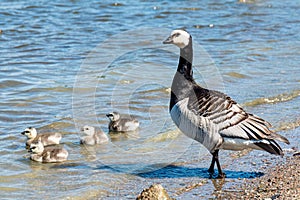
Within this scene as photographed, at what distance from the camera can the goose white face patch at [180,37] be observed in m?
8.21

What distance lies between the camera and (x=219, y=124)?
24.4ft

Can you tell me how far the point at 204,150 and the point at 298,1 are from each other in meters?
16.2

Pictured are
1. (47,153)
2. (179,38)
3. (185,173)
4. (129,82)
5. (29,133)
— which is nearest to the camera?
(185,173)

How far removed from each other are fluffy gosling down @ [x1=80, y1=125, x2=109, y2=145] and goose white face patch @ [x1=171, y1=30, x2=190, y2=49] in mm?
2041

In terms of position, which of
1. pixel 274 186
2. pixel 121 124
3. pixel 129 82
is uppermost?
pixel 274 186

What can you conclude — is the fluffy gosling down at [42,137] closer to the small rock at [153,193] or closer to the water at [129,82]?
the water at [129,82]

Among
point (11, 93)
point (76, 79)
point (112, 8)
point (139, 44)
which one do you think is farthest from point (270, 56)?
point (112, 8)

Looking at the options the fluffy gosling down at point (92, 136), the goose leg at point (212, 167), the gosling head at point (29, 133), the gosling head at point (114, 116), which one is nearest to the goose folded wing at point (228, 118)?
the goose leg at point (212, 167)

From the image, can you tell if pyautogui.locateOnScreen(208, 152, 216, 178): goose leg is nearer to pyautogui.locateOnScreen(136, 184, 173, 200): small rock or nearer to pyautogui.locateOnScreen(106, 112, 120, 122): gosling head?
pyautogui.locateOnScreen(136, 184, 173, 200): small rock

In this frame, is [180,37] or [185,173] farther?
[180,37]

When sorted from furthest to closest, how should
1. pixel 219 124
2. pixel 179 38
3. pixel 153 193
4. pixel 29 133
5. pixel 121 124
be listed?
pixel 121 124 → pixel 29 133 → pixel 179 38 → pixel 219 124 → pixel 153 193

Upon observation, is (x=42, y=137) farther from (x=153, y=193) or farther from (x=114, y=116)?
Answer: (x=153, y=193)

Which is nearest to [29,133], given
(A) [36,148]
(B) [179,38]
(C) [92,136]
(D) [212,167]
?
(A) [36,148]

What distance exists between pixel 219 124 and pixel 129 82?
5544mm
